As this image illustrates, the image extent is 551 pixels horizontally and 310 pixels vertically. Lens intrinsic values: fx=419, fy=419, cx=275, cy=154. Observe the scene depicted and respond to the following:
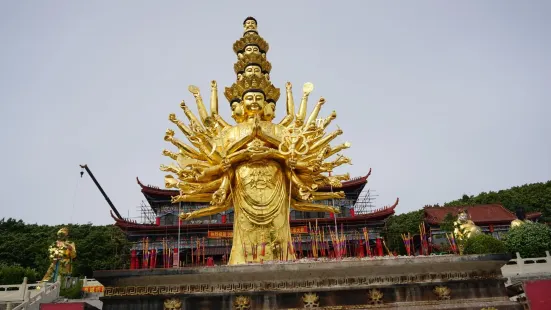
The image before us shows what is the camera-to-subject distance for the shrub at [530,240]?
64.5ft

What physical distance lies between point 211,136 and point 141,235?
2574 centimetres

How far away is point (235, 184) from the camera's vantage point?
35.1ft

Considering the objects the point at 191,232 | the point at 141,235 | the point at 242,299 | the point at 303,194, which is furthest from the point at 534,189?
the point at 242,299

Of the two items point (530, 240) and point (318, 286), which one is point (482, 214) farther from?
point (318, 286)

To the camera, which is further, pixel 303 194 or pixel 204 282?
pixel 303 194

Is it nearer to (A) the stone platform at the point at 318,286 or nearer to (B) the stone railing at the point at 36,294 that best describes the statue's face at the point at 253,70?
(A) the stone platform at the point at 318,286

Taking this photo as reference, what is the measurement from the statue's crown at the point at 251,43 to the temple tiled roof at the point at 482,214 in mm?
27661

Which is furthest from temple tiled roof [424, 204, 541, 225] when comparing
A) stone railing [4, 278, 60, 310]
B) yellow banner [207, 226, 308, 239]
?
stone railing [4, 278, 60, 310]

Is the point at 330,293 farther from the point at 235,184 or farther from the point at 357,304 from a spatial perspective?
the point at 235,184

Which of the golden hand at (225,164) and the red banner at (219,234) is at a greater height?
the red banner at (219,234)

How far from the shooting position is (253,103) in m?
11.5

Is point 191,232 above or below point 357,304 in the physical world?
above

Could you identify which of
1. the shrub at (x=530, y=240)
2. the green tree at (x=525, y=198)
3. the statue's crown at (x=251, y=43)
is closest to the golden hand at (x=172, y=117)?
the statue's crown at (x=251, y=43)

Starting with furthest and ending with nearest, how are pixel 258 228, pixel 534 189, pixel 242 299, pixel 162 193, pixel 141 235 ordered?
pixel 534 189 → pixel 162 193 → pixel 141 235 → pixel 258 228 → pixel 242 299
